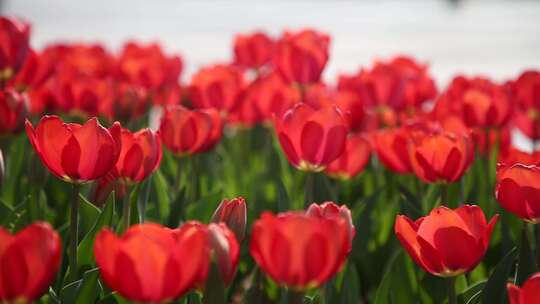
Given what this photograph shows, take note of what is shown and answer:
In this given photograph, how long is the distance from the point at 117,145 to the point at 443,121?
3.25 feet

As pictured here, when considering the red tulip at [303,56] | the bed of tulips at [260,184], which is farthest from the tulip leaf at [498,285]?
the red tulip at [303,56]

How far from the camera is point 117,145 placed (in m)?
1.30

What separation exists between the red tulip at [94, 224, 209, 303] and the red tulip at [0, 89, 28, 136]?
2.96 feet

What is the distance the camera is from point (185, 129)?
178 centimetres

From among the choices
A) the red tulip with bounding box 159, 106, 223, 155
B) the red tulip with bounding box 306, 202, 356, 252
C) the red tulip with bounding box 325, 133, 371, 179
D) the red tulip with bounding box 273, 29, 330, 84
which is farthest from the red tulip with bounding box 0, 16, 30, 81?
the red tulip with bounding box 306, 202, 356, 252

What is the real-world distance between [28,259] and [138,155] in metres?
0.47

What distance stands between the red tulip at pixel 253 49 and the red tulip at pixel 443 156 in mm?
1105

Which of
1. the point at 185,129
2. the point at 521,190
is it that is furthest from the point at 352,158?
the point at 521,190

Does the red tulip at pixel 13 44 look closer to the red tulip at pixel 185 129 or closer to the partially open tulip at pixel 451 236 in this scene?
the red tulip at pixel 185 129

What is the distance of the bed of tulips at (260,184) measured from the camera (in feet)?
3.27

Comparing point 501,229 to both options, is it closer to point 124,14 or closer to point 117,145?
point 117,145

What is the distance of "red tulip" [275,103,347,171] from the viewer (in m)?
1.49

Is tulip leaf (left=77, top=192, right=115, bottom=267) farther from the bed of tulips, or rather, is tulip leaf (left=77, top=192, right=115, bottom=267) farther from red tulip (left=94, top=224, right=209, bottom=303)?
red tulip (left=94, top=224, right=209, bottom=303)

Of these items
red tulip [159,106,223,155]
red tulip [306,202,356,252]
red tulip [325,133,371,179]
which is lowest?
red tulip [325,133,371,179]
